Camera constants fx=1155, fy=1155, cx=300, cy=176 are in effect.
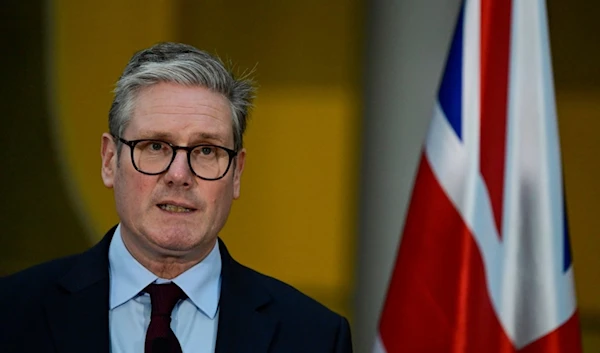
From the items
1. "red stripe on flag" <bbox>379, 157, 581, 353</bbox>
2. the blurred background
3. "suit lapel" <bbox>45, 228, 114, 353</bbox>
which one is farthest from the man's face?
the blurred background

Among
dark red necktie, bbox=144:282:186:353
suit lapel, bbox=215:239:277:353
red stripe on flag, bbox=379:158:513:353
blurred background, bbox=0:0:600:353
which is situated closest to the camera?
dark red necktie, bbox=144:282:186:353

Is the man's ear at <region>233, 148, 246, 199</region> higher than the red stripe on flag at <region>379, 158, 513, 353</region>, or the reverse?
the man's ear at <region>233, 148, 246, 199</region>

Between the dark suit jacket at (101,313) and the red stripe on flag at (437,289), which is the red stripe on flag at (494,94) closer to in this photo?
the red stripe on flag at (437,289)

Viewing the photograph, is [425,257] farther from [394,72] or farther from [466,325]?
[394,72]

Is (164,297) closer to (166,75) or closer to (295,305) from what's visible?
(295,305)

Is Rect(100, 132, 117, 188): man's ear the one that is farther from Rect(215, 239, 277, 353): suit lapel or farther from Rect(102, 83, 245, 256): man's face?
Rect(215, 239, 277, 353): suit lapel

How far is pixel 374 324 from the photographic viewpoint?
392 cm

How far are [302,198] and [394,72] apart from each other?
1.82 feet

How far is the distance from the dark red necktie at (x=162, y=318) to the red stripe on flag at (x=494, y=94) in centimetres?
87

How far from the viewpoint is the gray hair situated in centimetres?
217

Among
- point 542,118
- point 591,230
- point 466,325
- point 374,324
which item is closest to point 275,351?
point 466,325

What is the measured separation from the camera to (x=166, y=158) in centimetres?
213

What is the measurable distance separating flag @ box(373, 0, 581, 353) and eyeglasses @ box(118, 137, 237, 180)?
740 millimetres

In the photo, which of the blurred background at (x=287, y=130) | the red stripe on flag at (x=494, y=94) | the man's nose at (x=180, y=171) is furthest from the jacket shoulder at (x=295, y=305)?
the blurred background at (x=287, y=130)
